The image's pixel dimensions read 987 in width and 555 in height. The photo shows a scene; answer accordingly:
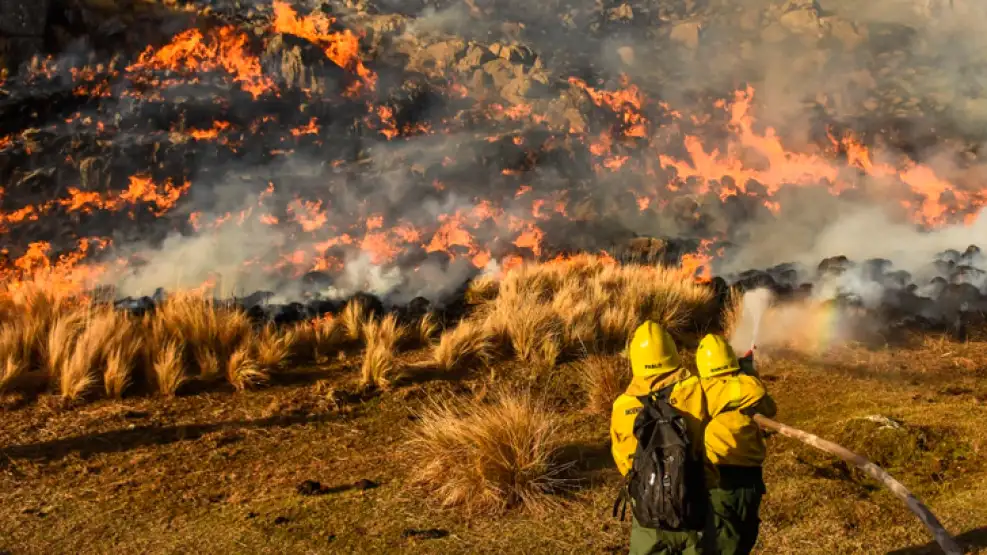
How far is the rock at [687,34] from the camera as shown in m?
27.0

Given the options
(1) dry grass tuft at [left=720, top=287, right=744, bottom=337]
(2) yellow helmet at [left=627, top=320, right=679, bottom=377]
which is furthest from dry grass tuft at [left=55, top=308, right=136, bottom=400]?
(1) dry grass tuft at [left=720, top=287, right=744, bottom=337]

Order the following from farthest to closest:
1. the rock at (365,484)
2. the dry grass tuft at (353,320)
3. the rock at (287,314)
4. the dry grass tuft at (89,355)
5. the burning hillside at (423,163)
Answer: the burning hillside at (423,163) → the rock at (287,314) → the dry grass tuft at (353,320) → the dry grass tuft at (89,355) → the rock at (365,484)

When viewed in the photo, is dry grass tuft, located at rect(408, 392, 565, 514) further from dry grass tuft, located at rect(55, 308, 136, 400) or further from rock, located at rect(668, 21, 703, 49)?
rock, located at rect(668, 21, 703, 49)

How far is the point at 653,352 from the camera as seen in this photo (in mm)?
3035

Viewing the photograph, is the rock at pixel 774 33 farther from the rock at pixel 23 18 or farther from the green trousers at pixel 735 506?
the green trousers at pixel 735 506

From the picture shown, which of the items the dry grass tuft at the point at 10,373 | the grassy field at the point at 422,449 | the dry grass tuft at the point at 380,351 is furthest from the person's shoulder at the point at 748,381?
the dry grass tuft at the point at 10,373

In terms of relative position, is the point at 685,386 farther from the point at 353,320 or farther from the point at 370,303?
the point at 370,303

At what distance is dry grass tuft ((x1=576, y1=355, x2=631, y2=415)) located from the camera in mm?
7172

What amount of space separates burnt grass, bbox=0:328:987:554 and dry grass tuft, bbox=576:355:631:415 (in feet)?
0.47

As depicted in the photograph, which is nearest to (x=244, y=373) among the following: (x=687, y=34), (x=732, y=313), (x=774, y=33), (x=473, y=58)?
(x=732, y=313)

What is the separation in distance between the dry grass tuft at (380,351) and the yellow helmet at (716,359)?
15.7ft

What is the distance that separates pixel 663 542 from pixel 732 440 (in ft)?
1.73

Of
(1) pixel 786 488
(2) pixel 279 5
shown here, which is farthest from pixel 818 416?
(2) pixel 279 5

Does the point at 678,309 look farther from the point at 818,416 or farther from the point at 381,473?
the point at 381,473
